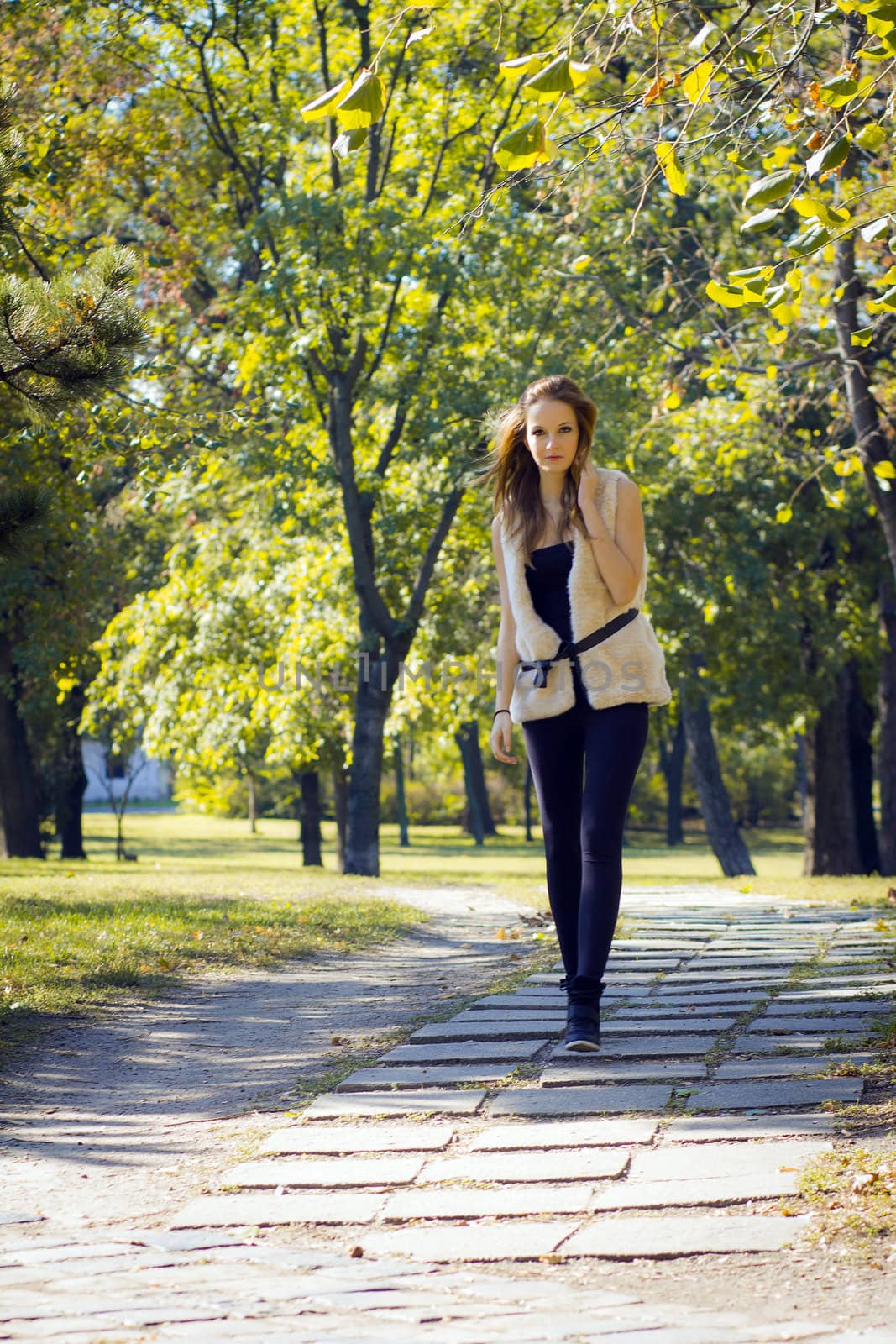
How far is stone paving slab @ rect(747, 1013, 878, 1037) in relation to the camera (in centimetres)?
493

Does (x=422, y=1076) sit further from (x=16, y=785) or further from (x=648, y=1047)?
(x=16, y=785)

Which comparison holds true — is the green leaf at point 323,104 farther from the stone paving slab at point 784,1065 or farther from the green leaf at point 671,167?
the stone paving slab at point 784,1065

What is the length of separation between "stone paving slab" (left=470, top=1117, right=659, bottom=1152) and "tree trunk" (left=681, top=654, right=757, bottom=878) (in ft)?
55.3

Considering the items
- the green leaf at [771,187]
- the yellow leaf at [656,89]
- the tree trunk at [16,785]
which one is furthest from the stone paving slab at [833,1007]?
the tree trunk at [16,785]

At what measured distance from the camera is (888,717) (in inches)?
749

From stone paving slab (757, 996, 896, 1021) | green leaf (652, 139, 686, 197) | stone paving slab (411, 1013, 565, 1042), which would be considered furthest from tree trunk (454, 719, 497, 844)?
green leaf (652, 139, 686, 197)

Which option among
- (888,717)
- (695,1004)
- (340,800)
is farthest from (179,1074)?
(340,800)

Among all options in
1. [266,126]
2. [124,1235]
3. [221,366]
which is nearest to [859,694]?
[221,366]

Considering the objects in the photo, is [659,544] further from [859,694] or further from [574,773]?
[574,773]

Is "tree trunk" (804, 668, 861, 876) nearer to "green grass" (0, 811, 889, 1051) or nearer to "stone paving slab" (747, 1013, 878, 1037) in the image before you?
"green grass" (0, 811, 889, 1051)

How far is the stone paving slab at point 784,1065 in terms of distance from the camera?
4266mm

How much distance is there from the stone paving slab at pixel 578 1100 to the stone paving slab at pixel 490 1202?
25.2 inches

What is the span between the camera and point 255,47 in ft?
53.0

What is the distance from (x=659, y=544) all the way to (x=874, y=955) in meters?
11.9
